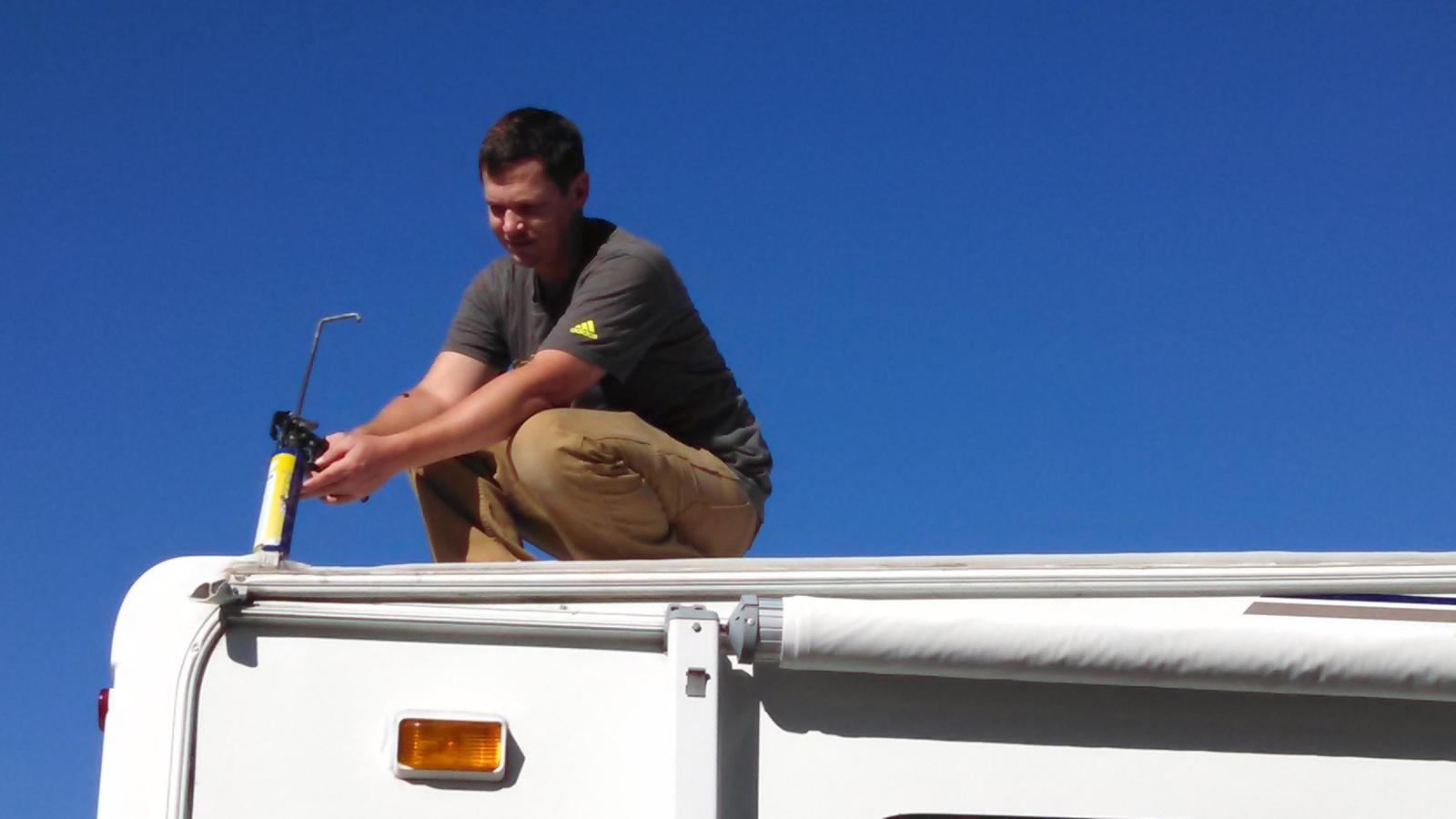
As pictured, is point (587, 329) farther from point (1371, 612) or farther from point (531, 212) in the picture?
point (1371, 612)

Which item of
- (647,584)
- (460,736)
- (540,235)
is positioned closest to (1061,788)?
(647,584)

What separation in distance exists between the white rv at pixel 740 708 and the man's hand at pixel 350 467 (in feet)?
2.72

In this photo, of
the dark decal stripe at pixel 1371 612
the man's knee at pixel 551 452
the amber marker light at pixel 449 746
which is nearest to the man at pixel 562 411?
the man's knee at pixel 551 452

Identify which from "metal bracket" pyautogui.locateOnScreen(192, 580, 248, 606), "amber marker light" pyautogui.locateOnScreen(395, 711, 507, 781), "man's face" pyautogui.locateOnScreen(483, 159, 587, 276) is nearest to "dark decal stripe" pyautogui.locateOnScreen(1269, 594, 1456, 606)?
"amber marker light" pyautogui.locateOnScreen(395, 711, 507, 781)

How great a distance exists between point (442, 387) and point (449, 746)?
6.51ft

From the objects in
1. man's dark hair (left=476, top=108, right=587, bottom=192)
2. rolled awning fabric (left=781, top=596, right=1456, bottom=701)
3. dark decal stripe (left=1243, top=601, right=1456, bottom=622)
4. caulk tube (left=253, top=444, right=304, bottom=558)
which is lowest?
rolled awning fabric (left=781, top=596, right=1456, bottom=701)

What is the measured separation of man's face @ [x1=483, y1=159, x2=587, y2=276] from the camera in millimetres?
3998

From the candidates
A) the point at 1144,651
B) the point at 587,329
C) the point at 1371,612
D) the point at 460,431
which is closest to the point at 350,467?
the point at 460,431

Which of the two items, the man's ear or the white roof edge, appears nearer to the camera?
the white roof edge

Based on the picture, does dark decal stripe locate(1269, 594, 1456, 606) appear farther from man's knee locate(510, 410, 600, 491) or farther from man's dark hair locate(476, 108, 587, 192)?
man's dark hair locate(476, 108, 587, 192)

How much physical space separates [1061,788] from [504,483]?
67.0 inches

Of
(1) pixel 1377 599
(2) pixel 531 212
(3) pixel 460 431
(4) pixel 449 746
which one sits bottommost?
(4) pixel 449 746

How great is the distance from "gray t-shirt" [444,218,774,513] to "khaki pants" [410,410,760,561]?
0.55ft

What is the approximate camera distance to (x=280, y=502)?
110 inches
